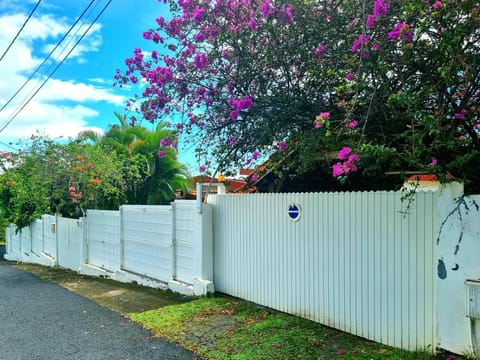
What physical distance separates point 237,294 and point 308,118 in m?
3.32

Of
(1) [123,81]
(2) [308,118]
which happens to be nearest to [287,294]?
(2) [308,118]

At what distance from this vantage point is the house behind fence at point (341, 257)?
12.8 ft

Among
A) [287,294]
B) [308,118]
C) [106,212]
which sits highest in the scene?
[308,118]

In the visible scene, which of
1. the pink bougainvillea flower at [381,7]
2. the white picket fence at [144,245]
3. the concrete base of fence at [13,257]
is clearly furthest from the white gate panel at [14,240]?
the pink bougainvillea flower at [381,7]

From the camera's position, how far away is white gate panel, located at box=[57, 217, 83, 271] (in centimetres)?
1182

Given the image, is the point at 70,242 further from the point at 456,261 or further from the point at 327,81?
the point at 456,261

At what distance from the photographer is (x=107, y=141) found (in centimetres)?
1426

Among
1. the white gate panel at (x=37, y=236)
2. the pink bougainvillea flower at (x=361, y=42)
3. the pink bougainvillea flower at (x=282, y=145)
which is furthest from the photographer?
the white gate panel at (x=37, y=236)

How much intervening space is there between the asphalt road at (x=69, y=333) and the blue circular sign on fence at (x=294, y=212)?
2.35m

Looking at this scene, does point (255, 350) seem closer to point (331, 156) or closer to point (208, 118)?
point (331, 156)

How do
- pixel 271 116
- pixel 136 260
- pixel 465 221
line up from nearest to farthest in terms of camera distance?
pixel 465 221 → pixel 271 116 → pixel 136 260

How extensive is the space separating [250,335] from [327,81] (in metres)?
3.74

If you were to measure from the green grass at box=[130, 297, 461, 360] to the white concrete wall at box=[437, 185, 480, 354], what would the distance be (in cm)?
25

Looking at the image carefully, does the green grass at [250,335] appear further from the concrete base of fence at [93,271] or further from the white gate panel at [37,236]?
the white gate panel at [37,236]
